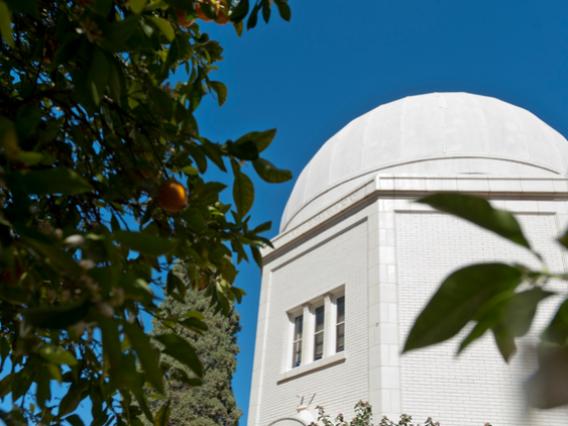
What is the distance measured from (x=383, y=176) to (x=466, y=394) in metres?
Answer: 4.12

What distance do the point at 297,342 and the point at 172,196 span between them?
1039 cm

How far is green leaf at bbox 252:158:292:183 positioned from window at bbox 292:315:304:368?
1020 centimetres

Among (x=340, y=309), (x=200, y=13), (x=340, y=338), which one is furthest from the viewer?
(x=340, y=309)

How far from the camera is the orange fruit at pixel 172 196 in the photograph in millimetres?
1686

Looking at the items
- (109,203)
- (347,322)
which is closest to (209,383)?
(347,322)

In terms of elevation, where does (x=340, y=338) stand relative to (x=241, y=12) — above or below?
above

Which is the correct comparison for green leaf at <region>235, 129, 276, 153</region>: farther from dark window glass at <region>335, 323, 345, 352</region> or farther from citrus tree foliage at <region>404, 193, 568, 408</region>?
dark window glass at <region>335, 323, 345, 352</region>

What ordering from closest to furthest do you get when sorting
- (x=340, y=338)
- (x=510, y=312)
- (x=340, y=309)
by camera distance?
(x=510, y=312)
(x=340, y=338)
(x=340, y=309)

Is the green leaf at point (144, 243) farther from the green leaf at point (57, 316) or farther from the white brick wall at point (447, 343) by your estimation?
the white brick wall at point (447, 343)

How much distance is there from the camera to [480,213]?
52 centimetres

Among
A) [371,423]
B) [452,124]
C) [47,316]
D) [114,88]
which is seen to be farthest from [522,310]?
[452,124]

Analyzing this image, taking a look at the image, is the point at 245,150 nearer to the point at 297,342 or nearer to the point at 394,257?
the point at 394,257

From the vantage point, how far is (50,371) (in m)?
1.15

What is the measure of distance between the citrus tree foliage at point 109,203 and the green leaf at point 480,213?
45cm
